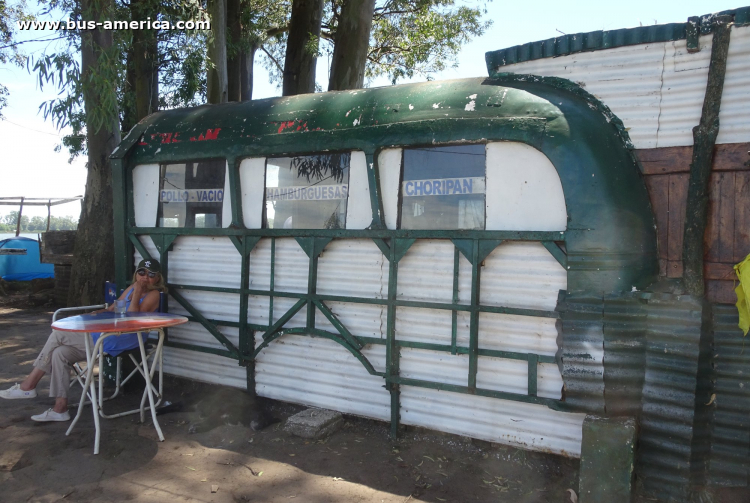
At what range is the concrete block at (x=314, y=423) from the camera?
4633mm

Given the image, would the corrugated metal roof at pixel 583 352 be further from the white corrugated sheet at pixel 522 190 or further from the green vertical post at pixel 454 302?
the green vertical post at pixel 454 302

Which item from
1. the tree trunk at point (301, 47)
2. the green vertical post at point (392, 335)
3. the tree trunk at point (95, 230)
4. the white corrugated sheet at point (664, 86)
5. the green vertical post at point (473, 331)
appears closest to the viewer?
the white corrugated sheet at point (664, 86)

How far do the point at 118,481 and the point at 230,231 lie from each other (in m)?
2.32

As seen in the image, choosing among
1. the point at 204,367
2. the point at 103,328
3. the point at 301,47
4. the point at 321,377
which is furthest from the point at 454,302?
the point at 301,47

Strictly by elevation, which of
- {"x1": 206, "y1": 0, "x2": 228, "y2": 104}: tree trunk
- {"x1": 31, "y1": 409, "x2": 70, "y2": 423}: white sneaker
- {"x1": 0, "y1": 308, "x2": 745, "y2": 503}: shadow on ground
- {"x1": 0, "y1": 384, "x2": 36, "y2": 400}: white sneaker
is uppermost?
{"x1": 206, "y1": 0, "x2": 228, "y2": 104}: tree trunk

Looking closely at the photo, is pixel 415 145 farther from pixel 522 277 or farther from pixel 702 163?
pixel 702 163

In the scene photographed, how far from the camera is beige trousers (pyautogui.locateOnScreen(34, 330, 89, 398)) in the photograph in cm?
504

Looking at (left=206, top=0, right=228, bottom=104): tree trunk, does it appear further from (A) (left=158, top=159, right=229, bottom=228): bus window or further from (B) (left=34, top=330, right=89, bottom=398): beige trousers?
(B) (left=34, top=330, right=89, bottom=398): beige trousers

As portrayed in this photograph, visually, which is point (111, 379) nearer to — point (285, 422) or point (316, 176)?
point (285, 422)

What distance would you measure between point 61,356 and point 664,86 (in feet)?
17.3

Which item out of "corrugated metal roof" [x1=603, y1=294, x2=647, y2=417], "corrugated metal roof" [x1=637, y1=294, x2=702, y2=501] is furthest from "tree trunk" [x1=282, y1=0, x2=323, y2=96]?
"corrugated metal roof" [x1=637, y1=294, x2=702, y2=501]

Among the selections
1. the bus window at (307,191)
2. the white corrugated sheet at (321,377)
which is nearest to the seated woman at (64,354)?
the white corrugated sheet at (321,377)

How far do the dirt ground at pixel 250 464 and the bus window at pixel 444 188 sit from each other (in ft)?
5.57

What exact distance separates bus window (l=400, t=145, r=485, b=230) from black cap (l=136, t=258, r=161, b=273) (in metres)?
2.66
